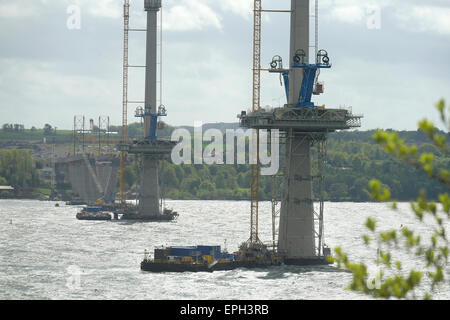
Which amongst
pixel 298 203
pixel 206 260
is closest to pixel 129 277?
pixel 206 260

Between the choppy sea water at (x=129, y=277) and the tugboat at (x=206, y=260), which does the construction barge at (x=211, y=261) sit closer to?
the tugboat at (x=206, y=260)

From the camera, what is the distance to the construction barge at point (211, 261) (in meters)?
107

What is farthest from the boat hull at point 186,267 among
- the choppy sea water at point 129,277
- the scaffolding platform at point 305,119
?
the scaffolding platform at point 305,119

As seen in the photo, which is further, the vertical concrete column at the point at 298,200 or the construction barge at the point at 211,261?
the vertical concrete column at the point at 298,200

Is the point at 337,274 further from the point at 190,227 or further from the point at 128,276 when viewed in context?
the point at 190,227

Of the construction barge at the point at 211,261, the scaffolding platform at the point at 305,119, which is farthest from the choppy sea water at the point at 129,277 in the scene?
the scaffolding platform at the point at 305,119

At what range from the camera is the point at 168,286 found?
92938 mm

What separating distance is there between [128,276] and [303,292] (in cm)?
2291

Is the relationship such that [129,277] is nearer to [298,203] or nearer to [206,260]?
[206,260]

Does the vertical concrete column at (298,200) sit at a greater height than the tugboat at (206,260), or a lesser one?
greater

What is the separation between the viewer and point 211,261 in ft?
358

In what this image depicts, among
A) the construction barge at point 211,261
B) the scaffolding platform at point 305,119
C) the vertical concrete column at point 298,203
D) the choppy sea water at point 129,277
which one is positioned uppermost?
the scaffolding platform at point 305,119
